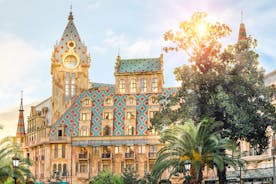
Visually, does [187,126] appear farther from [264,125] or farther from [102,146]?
[102,146]

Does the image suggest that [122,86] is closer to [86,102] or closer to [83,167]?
[86,102]

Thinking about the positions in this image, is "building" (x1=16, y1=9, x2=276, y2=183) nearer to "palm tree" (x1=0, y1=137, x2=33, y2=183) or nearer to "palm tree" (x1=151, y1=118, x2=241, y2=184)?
"palm tree" (x1=0, y1=137, x2=33, y2=183)

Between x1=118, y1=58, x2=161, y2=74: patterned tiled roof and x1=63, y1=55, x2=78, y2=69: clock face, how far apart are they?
770cm

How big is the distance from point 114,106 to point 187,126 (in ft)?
150

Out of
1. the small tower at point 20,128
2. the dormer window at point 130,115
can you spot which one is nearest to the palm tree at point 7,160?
the dormer window at point 130,115

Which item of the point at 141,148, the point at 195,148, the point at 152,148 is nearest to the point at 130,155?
the point at 141,148

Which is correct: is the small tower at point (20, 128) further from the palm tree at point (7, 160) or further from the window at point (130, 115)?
the palm tree at point (7, 160)

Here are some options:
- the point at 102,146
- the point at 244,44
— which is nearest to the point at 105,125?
the point at 102,146

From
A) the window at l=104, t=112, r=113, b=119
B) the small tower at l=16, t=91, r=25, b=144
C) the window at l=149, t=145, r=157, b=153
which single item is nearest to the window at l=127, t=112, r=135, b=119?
the window at l=104, t=112, r=113, b=119

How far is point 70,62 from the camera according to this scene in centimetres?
9369

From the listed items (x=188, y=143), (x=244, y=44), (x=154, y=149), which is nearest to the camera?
(x=188, y=143)

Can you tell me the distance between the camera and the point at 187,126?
44.2 metres

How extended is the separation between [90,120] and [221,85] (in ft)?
137

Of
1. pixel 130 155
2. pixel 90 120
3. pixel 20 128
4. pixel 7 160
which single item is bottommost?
pixel 7 160
